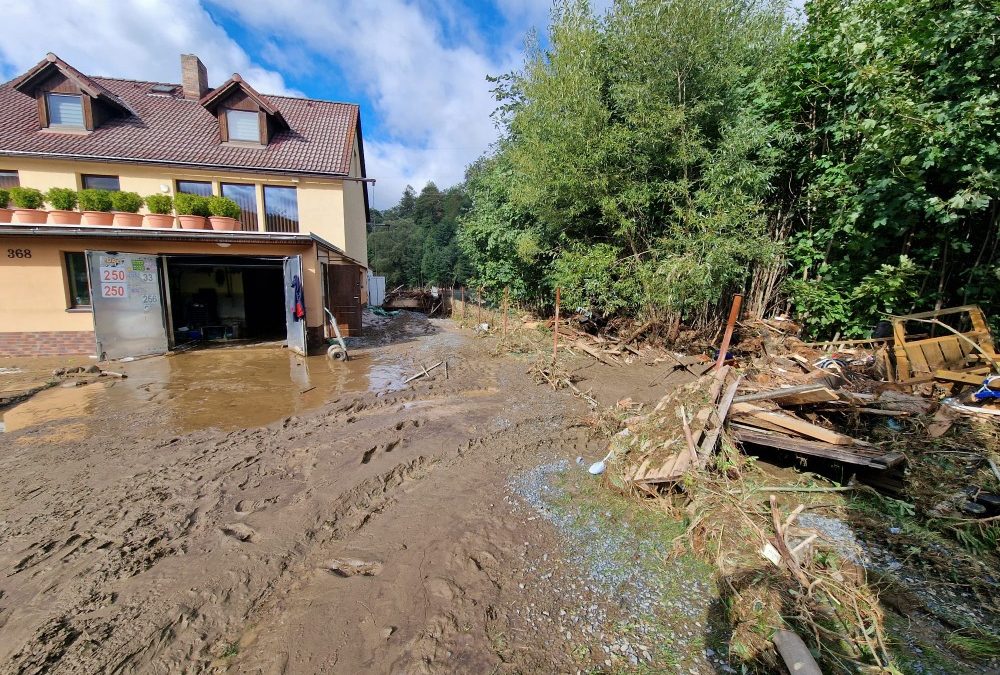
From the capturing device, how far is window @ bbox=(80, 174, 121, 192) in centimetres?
1288

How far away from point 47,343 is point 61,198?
3.71m

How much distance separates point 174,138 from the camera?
14.0 m

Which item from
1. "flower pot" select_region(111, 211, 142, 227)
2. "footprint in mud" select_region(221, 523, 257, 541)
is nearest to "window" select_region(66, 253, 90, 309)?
"flower pot" select_region(111, 211, 142, 227)

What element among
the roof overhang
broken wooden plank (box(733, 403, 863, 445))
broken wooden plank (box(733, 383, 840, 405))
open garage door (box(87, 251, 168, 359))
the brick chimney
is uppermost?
the brick chimney

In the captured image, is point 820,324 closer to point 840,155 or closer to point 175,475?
point 840,155

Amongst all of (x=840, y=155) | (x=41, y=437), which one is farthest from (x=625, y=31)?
(x=41, y=437)

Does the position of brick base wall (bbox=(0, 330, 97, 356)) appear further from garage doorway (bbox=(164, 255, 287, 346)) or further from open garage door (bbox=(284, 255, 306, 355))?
open garage door (bbox=(284, 255, 306, 355))

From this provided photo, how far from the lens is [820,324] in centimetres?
830

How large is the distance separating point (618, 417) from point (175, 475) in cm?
554

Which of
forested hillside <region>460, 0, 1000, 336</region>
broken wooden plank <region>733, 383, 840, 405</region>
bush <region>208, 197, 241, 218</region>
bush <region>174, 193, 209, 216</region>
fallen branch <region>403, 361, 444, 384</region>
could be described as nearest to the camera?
broken wooden plank <region>733, 383, 840, 405</region>

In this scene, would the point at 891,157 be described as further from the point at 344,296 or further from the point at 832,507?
the point at 344,296

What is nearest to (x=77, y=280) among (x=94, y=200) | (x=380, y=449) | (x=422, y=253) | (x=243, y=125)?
(x=94, y=200)

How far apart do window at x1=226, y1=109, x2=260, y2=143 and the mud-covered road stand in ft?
40.8

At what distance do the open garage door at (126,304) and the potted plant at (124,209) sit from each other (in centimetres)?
135
